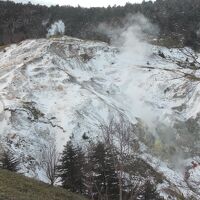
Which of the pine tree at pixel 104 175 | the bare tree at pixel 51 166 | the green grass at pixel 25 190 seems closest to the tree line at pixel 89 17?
the bare tree at pixel 51 166

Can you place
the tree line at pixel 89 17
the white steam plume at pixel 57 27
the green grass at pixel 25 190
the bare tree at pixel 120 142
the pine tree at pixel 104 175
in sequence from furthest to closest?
1. the white steam plume at pixel 57 27
2. the tree line at pixel 89 17
3. the pine tree at pixel 104 175
4. the green grass at pixel 25 190
5. the bare tree at pixel 120 142

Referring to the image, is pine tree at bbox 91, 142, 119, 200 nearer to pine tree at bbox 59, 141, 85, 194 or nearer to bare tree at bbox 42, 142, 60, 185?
pine tree at bbox 59, 141, 85, 194

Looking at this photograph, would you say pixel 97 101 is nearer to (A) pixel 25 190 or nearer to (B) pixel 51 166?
(B) pixel 51 166

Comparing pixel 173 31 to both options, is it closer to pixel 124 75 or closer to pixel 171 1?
pixel 171 1

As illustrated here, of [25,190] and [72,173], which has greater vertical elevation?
[25,190]

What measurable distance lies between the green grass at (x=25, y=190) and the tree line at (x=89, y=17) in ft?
337

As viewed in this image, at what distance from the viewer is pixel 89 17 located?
160m

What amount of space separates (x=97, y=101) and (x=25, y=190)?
4155cm

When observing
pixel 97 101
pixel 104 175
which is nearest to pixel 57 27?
pixel 97 101

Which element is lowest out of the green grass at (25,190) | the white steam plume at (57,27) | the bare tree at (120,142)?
the white steam plume at (57,27)

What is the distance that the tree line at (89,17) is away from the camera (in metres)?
140

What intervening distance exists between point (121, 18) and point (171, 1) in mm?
23838

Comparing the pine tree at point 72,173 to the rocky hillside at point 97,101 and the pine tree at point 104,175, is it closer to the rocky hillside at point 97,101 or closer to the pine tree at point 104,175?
the pine tree at point 104,175

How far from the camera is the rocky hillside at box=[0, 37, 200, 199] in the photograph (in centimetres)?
5975
